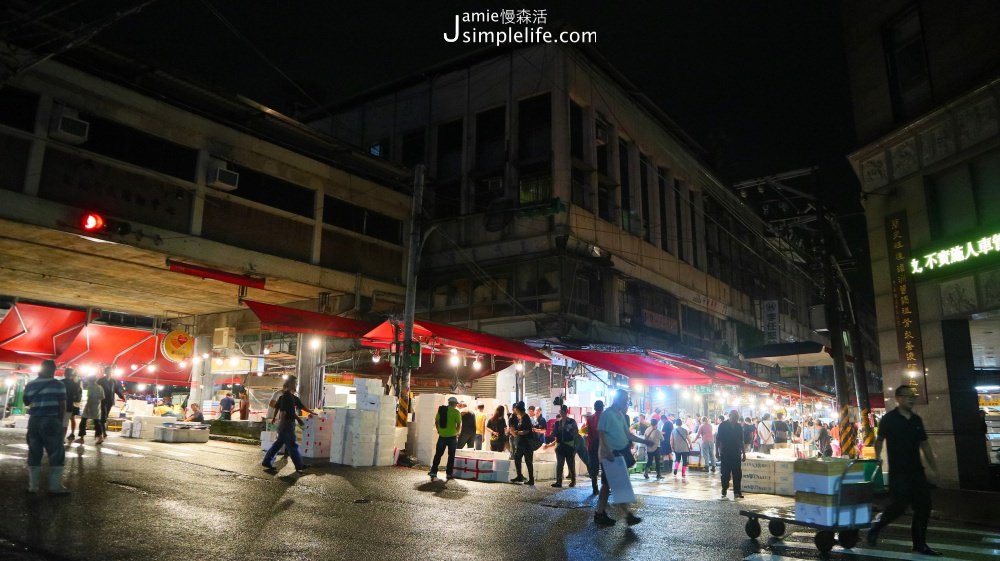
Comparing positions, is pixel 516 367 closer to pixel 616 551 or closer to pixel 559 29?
pixel 559 29

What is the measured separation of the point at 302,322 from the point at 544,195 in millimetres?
11454

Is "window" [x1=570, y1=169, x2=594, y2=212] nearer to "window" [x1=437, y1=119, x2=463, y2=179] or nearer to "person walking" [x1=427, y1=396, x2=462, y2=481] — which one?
"window" [x1=437, y1=119, x2=463, y2=179]

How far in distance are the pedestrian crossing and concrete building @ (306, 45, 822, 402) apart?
1341 centimetres

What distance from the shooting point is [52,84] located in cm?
1652

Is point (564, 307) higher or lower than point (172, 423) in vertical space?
higher

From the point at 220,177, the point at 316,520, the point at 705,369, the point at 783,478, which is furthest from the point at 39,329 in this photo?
the point at 783,478

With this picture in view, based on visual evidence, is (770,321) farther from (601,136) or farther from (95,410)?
(95,410)

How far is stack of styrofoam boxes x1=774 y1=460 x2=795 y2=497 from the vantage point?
14.4m

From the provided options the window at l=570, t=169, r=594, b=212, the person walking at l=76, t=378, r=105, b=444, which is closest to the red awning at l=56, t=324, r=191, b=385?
the person walking at l=76, t=378, r=105, b=444

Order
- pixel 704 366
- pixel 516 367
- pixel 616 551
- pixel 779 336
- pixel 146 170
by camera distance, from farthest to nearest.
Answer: pixel 779 336
pixel 704 366
pixel 516 367
pixel 146 170
pixel 616 551

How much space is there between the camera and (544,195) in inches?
984

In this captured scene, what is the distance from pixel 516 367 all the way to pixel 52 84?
647 inches

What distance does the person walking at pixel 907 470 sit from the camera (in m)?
7.35

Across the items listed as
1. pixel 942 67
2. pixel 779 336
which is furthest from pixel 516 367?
pixel 779 336
